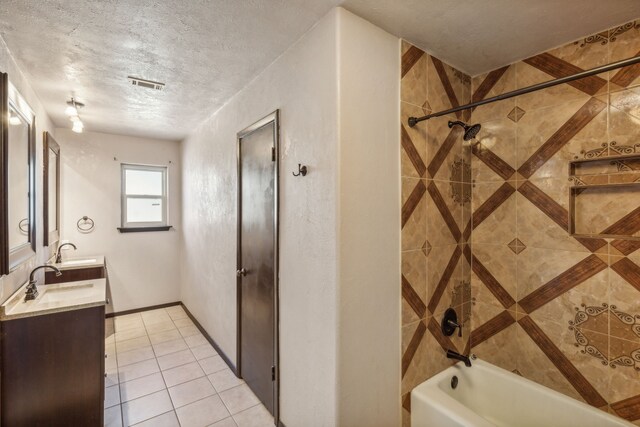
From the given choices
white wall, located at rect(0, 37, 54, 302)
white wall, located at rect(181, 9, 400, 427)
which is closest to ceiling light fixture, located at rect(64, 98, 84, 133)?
white wall, located at rect(0, 37, 54, 302)

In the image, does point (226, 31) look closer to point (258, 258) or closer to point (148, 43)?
point (148, 43)

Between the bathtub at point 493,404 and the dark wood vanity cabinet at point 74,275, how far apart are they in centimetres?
339

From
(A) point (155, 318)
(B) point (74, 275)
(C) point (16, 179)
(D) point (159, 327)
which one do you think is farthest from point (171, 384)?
(C) point (16, 179)

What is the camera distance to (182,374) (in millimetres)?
2689

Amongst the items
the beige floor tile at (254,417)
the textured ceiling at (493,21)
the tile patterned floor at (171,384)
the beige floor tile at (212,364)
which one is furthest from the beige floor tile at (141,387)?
the textured ceiling at (493,21)

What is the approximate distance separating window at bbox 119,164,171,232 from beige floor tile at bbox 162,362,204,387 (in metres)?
2.28

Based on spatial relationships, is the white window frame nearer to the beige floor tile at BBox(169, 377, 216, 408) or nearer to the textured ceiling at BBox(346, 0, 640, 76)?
the beige floor tile at BBox(169, 377, 216, 408)

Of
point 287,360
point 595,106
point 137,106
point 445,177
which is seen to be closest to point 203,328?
point 287,360

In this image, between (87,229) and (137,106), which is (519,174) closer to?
(137,106)

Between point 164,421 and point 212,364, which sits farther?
point 212,364

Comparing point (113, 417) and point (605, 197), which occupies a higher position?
point (605, 197)

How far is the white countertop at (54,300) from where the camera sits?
170 centimetres

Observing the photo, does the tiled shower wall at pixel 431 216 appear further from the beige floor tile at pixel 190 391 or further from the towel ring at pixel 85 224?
the towel ring at pixel 85 224

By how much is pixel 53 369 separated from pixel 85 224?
8.97 feet
